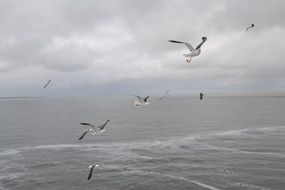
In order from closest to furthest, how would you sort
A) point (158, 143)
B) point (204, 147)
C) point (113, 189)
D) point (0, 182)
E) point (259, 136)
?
point (113, 189) < point (0, 182) < point (204, 147) < point (158, 143) < point (259, 136)

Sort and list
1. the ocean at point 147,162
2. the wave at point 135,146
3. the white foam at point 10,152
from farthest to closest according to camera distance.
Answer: the wave at point 135,146 → the white foam at point 10,152 → the ocean at point 147,162

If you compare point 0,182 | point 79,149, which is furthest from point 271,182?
point 79,149

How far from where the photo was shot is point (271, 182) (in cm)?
5434

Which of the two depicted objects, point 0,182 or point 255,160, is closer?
point 0,182

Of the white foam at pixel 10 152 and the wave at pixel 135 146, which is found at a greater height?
the wave at pixel 135 146

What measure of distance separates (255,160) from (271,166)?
5.38 metres

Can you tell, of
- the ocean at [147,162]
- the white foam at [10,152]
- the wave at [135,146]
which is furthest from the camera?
the wave at [135,146]

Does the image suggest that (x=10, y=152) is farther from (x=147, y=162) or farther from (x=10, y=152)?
(x=147, y=162)

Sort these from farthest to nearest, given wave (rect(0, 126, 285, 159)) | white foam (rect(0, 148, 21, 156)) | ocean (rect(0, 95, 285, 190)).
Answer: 1. wave (rect(0, 126, 285, 159))
2. white foam (rect(0, 148, 21, 156))
3. ocean (rect(0, 95, 285, 190))

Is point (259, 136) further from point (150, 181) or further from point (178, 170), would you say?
point (150, 181)

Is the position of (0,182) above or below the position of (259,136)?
below

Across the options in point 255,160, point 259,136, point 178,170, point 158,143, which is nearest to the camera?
point 178,170

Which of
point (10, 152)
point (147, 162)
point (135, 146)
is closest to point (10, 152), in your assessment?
point (10, 152)

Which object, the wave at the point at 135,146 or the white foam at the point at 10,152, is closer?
the white foam at the point at 10,152
